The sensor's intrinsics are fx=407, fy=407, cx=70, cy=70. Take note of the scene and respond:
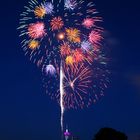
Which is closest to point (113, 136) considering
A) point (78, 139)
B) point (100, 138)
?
point (100, 138)

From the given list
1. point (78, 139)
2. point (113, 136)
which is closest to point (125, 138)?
point (113, 136)

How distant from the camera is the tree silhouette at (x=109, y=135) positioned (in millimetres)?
12797

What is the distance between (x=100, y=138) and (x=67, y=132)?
7018cm

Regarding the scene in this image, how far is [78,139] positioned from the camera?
79062 mm

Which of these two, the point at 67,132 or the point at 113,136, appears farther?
the point at 67,132

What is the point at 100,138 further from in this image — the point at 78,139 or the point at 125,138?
the point at 78,139

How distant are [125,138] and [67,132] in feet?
230

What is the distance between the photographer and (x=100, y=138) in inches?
512

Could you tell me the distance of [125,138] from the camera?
13.2 metres

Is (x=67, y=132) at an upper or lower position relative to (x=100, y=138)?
lower

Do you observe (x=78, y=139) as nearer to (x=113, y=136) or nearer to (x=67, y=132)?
(x=67, y=132)

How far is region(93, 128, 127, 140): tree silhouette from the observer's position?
12.8 m

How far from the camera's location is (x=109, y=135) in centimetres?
1281

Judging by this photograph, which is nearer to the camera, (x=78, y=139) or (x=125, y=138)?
(x=125, y=138)
